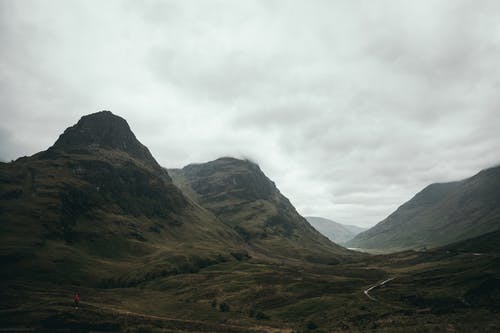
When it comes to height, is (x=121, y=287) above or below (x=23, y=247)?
below

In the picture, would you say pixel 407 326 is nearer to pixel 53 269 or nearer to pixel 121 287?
pixel 121 287

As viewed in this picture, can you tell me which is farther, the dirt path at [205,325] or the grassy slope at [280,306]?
the grassy slope at [280,306]

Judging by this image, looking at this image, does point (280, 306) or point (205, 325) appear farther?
point (280, 306)

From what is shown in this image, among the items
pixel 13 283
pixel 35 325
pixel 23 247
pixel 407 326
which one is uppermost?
pixel 23 247

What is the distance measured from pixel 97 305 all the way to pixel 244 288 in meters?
60.4

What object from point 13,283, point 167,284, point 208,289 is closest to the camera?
point 13,283

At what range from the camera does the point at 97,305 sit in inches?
4710

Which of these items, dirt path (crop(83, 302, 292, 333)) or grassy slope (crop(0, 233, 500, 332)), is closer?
dirt path (crop(83, 302, 292, 333))

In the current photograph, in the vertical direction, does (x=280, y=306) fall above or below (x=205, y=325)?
below

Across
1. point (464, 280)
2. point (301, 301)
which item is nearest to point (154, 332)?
point (301, 301)

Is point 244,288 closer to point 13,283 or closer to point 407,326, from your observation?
point 407,326

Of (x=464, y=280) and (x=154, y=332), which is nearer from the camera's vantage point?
(x=154, y=332)

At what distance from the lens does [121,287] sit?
175875mm

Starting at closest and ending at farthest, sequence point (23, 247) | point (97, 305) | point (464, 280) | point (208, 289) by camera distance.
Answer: point (97, 305) < point (464, 280) < point (208, 289) < point (23, 247)
